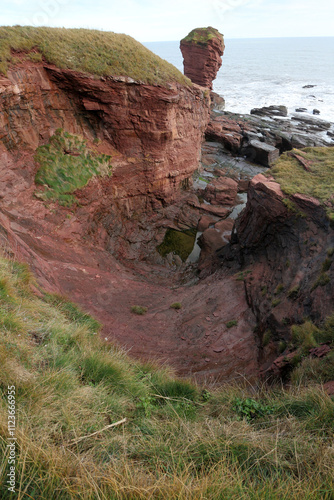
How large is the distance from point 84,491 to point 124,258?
13154 mm

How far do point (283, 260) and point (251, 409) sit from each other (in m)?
6.80

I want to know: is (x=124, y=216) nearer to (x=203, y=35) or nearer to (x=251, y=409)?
(x=251, y=409)

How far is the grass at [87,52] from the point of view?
11734 millimetres

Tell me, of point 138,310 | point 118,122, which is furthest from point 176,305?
point 118,122

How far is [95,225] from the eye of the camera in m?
14.0

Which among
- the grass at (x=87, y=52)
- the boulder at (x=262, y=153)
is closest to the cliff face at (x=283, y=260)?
the grass at (x=87, y=52)

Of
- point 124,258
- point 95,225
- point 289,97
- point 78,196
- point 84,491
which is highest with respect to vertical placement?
point 289,97

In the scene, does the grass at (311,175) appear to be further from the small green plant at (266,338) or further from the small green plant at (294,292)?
the small green plant at (266,338)

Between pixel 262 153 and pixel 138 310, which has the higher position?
pixel 262 153

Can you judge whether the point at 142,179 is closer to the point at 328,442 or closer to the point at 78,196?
the point at 78,196

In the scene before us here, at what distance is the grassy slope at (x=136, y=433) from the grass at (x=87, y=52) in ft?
38.9

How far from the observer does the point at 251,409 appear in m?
Result: 3.43

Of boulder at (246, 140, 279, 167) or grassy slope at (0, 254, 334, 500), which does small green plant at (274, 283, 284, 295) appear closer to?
grassy slope at (0, 254, 334, 500)

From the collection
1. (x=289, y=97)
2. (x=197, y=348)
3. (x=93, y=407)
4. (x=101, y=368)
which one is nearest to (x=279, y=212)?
(x=197, y=348)
